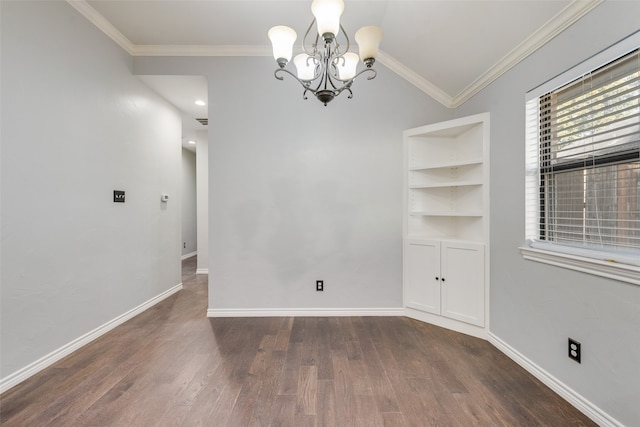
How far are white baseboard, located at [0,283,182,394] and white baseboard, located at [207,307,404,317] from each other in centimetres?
84

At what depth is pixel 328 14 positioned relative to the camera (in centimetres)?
151

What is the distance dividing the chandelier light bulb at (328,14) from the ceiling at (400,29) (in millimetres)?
1075

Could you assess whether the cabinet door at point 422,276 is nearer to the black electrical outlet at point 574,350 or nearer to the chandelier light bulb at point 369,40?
the black electrical outlet at point 574,350

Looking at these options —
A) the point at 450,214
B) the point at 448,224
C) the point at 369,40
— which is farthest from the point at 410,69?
the point at 448,224

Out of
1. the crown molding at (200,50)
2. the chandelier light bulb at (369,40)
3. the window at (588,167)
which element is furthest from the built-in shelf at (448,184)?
the crown molding at (200,50)

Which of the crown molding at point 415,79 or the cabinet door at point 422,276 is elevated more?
the crown molding at point 415,79

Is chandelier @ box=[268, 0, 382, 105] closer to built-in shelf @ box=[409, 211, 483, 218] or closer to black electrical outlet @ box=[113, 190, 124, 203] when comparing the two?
built-in shelf @ box=[409, 211, 483, 218]

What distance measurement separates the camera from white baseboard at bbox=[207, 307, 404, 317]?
301cm

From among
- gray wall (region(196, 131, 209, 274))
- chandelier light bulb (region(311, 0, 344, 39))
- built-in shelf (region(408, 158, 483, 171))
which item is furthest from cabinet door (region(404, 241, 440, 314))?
gray wall (region(196, 131, 209, 274))

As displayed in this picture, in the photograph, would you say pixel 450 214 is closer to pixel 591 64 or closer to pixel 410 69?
pixel 591 64

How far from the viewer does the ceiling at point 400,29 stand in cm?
201

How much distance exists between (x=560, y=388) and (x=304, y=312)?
2137 millimetres

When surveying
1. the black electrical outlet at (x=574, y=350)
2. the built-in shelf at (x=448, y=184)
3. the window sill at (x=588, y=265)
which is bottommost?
the black electrical outlet at (x=574, y=350)

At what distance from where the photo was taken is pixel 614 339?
1.46m
